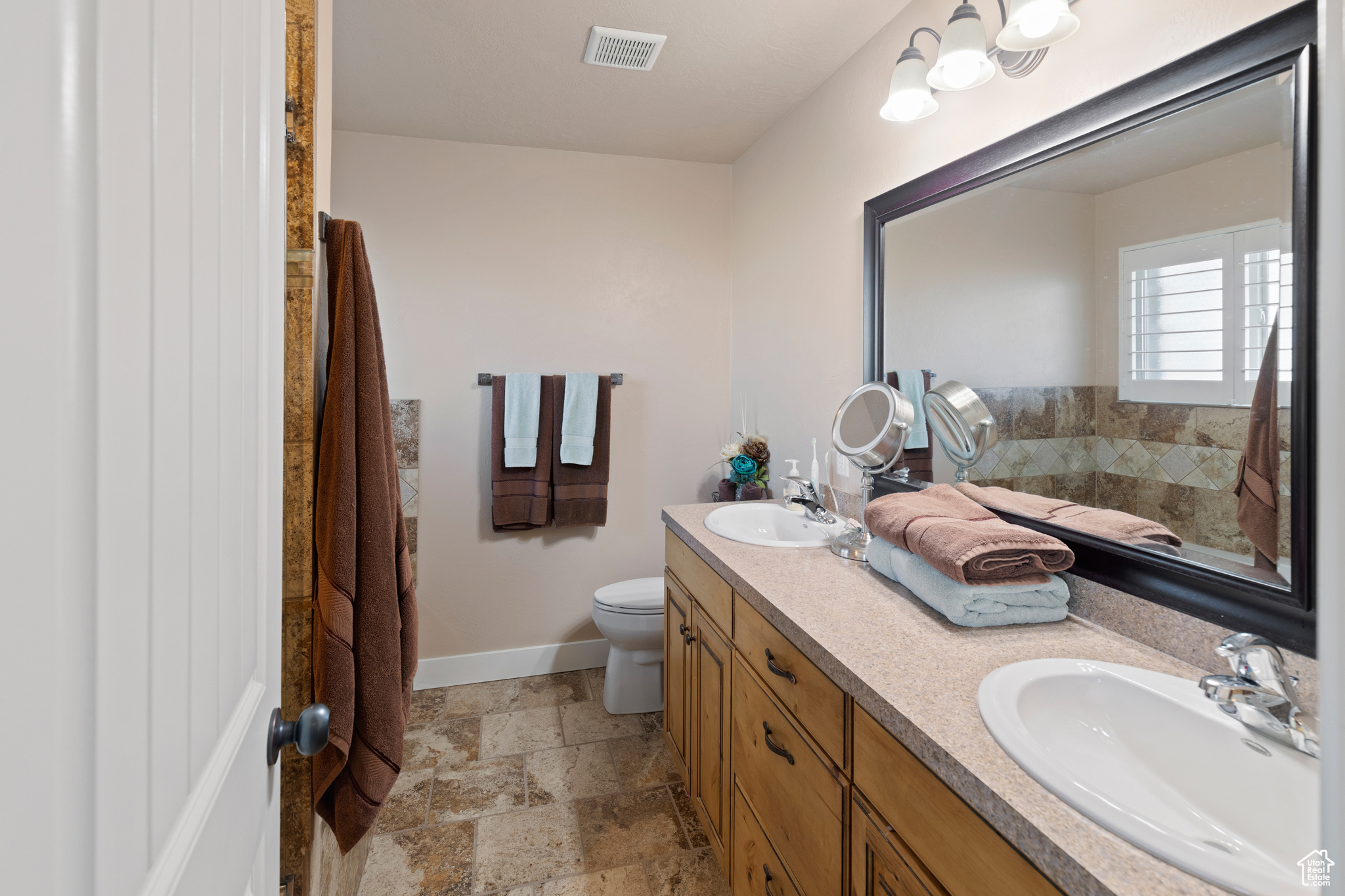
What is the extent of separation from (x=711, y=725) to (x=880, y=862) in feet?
2.75

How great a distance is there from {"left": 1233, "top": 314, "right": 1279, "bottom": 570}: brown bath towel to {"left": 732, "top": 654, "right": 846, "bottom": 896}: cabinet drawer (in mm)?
730

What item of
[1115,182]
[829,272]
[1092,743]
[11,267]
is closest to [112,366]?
[11,267]

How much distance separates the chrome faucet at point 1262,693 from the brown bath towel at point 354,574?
1433 millimetres

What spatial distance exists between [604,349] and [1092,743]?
2.47m

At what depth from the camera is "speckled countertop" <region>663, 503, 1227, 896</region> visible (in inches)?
24.8

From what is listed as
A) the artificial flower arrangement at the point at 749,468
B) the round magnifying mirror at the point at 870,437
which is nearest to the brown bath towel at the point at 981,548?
the round magnifying mirror at the point at 870,437

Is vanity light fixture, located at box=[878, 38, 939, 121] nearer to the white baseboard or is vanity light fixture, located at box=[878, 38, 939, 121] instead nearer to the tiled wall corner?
the tiled wall corner

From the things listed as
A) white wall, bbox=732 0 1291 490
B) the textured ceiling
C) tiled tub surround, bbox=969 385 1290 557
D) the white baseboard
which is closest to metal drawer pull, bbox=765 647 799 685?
tiled tub surround, bbox=969 385 1290 557

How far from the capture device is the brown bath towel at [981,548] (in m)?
1.17

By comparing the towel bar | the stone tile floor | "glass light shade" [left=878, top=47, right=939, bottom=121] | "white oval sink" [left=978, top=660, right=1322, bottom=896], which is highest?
"glass light shade" [left=878, top=47, right=939, bottom=121]

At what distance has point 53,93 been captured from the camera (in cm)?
29

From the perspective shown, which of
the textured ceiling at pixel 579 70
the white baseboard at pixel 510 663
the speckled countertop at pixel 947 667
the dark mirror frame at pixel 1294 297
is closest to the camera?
the speckled countertop at pixel 947 667

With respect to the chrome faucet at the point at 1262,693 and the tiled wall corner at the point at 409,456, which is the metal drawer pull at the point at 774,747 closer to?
the chrome faucet at the point at 1262,693

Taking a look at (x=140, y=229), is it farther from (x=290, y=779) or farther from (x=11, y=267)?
(x=290, y=779)
